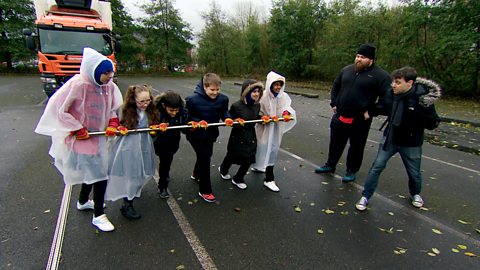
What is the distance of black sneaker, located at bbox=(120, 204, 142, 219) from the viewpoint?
3188 millimetres

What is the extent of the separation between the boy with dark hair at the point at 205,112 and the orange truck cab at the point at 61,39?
805cm

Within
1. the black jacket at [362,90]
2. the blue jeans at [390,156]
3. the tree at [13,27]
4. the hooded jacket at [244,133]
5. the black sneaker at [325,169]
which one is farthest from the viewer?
the tree at [13,27]

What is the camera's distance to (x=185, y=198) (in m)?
3.73

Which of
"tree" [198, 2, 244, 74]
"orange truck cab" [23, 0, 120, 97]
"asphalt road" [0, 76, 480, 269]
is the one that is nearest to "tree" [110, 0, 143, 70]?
"tree" [198, 2, 244, 74]

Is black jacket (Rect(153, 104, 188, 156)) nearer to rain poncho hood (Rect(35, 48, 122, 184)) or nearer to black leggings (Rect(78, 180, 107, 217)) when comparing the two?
rain poncho hood (Rect(35, 48, 122, 184))

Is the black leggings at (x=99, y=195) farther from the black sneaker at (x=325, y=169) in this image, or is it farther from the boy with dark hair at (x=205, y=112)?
the black sneaker at (x=325, y=169)

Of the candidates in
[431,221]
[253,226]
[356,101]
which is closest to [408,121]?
[356,101]

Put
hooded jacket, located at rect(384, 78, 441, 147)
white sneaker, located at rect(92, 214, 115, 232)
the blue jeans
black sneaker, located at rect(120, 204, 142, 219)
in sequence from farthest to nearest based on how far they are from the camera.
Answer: the blue jeans
black sneaker, located at rect(120, 204, 142, 219)
hooded jacket, located at rect(384, 78, 441, 147)
white sneaker, located at rect(92, 214, 115, 232)

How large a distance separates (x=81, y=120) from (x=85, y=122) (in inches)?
2.5

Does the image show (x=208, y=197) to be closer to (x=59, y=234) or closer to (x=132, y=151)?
(x=132, y=151)

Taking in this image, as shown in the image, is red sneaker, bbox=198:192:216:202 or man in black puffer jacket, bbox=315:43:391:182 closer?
red sneaker, bbox=198:192:216:202

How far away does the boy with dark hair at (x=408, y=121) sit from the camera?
10.2ft

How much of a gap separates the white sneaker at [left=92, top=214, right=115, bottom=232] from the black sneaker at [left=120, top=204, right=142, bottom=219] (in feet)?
0.70

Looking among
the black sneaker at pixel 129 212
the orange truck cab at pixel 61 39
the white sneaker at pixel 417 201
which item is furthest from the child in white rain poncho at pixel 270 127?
the orange truck cab at pixel 61 39
